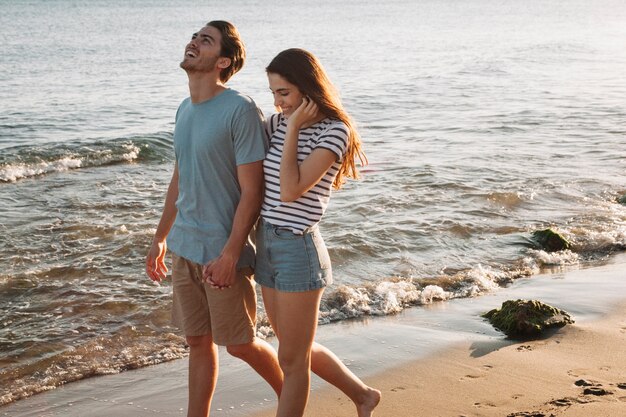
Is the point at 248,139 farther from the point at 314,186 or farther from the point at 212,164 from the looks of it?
the point at 314,186

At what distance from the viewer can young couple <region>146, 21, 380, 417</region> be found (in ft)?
12.4

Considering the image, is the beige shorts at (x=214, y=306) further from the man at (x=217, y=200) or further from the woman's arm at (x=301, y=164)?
the woman's arm at (x=301, y=164)

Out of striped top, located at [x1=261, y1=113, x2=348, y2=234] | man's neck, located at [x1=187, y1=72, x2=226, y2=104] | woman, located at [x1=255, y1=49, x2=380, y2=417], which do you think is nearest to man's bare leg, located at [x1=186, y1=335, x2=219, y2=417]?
woman, located at [x1=255, y1=49, x2=380, y2=417]

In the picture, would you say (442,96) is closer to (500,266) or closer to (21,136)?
(21,136)

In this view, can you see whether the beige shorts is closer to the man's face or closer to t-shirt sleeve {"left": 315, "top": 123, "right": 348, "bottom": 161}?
t-shirt sleeve {"left": 315, "top": 123, "right": 348, "bottom": 161}

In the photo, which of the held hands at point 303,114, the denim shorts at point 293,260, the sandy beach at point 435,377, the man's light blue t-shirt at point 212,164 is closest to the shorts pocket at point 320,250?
the denim shorts at point 293,260

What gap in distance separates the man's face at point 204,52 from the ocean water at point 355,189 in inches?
110

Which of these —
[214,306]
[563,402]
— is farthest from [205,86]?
[563,402]

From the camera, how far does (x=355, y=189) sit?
11.9 metres

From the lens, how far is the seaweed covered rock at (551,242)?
9094 millimetres

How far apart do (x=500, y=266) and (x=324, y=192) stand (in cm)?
507

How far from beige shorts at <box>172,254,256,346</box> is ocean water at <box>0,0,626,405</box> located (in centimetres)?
203

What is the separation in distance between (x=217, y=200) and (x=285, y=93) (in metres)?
0.62

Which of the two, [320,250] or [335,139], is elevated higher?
[335,139]
